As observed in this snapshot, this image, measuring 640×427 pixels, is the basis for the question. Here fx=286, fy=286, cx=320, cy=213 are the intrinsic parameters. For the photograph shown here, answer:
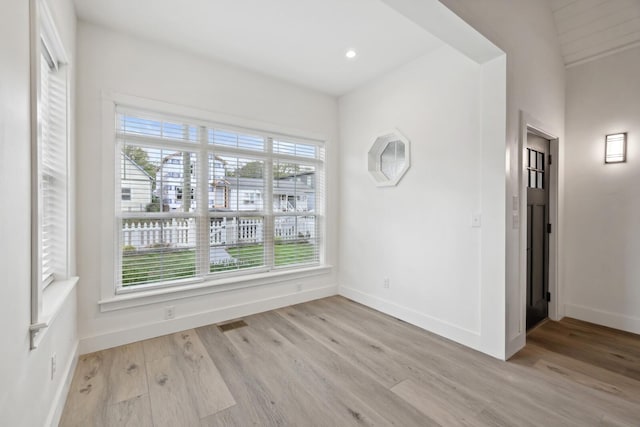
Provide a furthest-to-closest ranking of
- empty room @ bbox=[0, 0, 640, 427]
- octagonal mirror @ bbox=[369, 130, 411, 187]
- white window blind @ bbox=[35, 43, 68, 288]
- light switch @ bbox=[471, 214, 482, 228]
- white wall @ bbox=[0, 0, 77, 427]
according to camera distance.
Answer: octagonal mirror @ bbox=[369, 130, 411, 187]
light switch @ bbox=[471, 214, 482, 228]
white window blind @ bbox=[35, 43, 68, 288]
empty room @ bbox=[0, 0, 640, 427]
white wall @ bbox=[0, 0, 77, 427]

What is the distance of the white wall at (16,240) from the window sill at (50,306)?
5 centimetres

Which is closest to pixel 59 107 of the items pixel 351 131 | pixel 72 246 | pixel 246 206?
pixel 72 246

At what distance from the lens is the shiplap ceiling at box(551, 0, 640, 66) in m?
2.77

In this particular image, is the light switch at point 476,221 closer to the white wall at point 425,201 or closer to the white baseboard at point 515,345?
the white wall at point 425,201

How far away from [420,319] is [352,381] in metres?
1.29

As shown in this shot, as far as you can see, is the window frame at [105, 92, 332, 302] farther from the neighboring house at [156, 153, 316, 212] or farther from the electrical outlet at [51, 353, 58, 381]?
the electrical outlet at [51, 353, 58, 381]

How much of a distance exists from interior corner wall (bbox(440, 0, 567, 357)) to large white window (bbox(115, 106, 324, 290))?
2.34 meters

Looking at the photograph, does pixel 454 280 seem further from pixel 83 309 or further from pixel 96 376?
pixel 83 309

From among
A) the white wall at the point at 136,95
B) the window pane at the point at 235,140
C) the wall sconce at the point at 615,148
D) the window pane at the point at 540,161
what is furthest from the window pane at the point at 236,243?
the wall sconce at the point at 615,148

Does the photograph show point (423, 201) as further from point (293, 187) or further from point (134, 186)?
point (134, 186)

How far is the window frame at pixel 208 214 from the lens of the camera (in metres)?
2.62

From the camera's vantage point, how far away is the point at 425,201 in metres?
3.09

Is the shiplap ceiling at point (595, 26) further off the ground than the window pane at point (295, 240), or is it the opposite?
the shiplap ceiling at point (595, 26)

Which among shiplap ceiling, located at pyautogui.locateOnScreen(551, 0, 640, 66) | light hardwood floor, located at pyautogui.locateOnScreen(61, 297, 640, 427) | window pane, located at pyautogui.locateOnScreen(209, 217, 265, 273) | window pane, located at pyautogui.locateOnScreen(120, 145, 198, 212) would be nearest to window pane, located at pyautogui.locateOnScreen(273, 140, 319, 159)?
window pane, located at pyautogui.locateOnScreen(209, 217, 265, 273)
